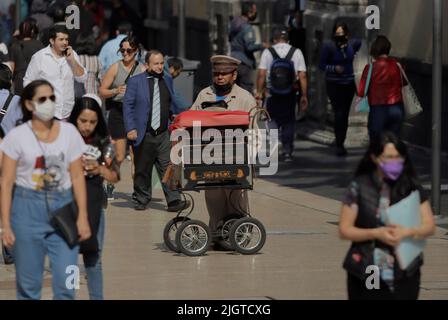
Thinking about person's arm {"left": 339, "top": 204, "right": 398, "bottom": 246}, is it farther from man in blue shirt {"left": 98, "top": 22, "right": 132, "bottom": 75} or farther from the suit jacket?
man in blue shirt {"left": 98, "top": 22, "right": 132, "bottom": 75}

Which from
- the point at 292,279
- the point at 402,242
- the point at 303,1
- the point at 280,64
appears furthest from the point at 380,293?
the point at 303,1

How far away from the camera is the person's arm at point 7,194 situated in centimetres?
937

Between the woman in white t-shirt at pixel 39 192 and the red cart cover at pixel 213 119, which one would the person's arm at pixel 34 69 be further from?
the woman in white t-shirt at pixel 39 192

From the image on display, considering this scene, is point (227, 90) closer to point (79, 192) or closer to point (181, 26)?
point (79, 192)

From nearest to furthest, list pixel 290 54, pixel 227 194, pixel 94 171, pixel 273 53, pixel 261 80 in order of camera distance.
Answer: pixel 94 171 < pixel 227 194 < pixel 290 54 < pixel 273 53 < pixel 261 80

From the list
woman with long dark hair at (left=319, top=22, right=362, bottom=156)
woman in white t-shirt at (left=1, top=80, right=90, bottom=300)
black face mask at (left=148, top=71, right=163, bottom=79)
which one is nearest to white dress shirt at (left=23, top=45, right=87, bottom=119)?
black face mask at (left=148, top=71, right=163, bottom=79)

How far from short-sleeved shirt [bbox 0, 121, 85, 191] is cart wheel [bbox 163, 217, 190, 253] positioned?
3.96 meters

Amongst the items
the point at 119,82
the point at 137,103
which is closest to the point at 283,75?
the point at 119,82

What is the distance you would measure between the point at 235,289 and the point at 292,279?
0.63m

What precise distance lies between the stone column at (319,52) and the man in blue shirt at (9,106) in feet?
30.0

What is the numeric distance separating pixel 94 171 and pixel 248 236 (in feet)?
11.1

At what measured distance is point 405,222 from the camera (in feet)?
28.5

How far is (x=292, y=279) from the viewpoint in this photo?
39.9 ft

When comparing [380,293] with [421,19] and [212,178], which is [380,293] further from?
[421,19]
